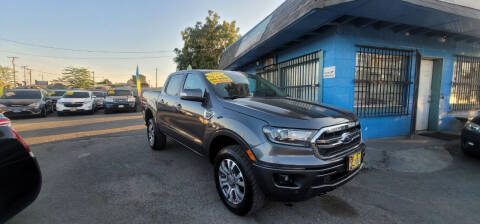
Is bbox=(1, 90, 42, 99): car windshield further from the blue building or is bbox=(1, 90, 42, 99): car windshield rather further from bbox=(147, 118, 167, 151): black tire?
the blue building

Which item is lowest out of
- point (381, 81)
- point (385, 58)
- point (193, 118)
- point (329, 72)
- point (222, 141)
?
point (222, 141)

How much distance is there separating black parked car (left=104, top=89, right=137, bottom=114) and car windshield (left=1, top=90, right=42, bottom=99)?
3.01 metres

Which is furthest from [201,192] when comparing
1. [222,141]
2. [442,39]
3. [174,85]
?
[442,39]

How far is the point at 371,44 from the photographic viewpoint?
5.20 m

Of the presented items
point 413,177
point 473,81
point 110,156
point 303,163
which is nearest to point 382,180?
point 413,177

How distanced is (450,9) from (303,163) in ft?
16.1

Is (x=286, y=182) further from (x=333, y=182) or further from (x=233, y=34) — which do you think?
(x=233, y=34)

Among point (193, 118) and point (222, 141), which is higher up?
point (193, 118)

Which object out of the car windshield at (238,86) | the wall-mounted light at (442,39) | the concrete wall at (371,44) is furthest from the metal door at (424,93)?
the car windshield at (238,86)

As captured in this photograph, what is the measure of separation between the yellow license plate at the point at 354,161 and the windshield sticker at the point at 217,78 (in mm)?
1881

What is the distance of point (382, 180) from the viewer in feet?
10.5

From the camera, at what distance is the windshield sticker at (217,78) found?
2932mm

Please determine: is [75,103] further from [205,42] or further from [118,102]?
[205,42]

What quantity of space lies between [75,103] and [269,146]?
12.8m
